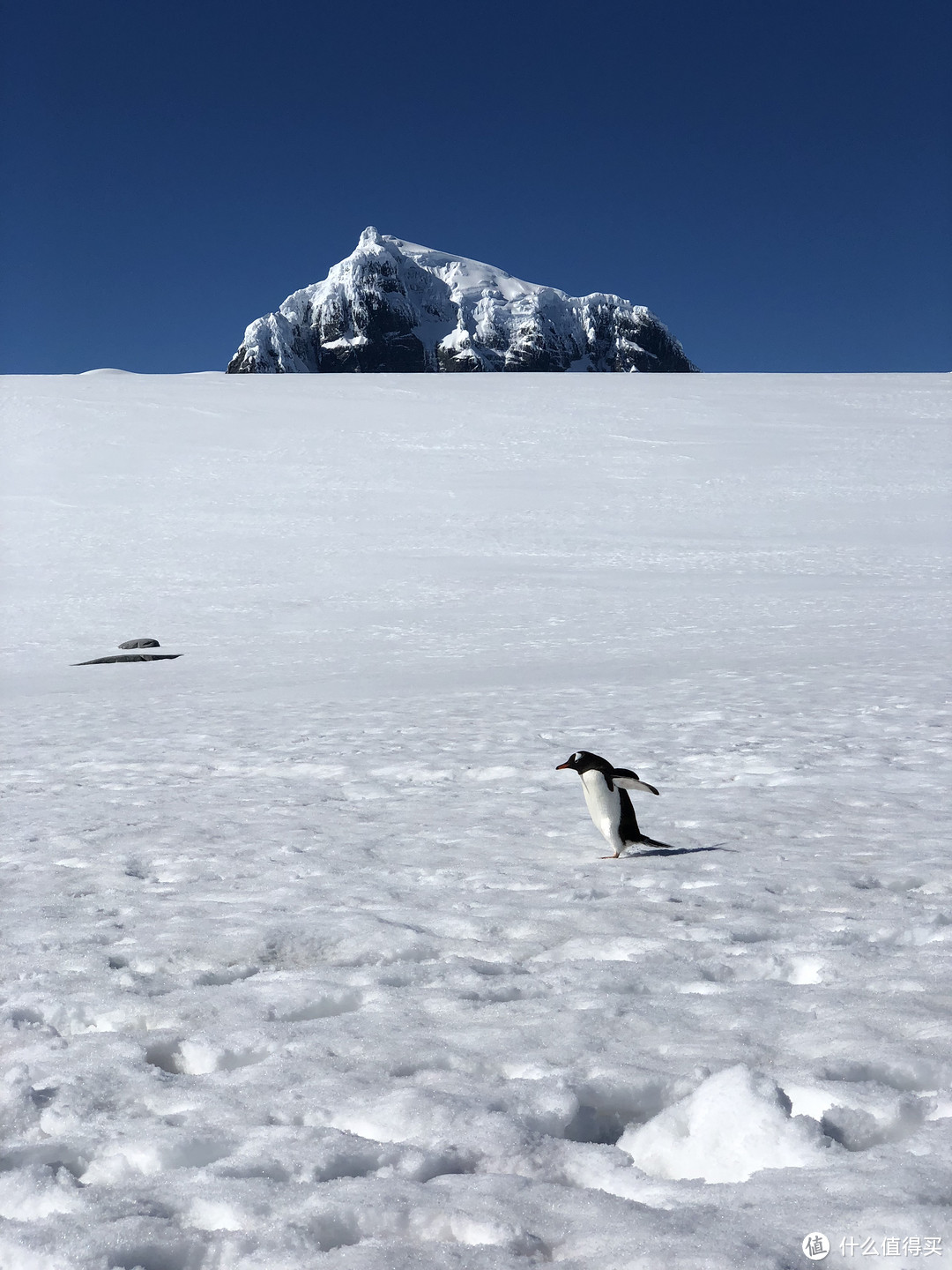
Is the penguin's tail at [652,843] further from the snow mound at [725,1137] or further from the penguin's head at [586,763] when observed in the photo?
the snow mound at [725,1137]

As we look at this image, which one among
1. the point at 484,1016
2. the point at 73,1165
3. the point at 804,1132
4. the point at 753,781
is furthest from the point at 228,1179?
the point at 753,781

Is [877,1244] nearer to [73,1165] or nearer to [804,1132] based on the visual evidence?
[804,1132]

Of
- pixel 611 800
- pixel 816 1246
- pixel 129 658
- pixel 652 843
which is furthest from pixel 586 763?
pixel 129 658

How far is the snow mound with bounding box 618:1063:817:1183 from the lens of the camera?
2.41 metres

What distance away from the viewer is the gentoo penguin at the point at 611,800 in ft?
16.6

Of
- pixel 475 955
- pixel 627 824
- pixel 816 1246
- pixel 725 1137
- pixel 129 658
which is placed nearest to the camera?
pixel 816 1246

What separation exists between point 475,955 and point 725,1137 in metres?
1.47

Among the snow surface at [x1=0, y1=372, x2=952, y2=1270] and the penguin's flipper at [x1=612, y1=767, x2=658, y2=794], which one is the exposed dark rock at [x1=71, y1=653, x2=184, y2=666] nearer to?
the snow surface at [x1=0, y1=372, x2=952, y2=1270]

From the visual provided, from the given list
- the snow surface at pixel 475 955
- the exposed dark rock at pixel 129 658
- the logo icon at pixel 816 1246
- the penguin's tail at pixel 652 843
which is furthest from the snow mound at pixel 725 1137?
the exposed dark rock at pixel 129 658

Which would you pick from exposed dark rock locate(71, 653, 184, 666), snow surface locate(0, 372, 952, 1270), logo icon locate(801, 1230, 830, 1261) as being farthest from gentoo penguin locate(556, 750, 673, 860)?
exposed dark rock locate(71, 653, 184, 666)

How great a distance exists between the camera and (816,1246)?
2029mm

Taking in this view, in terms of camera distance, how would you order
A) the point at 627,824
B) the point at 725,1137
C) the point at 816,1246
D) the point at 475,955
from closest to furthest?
1. the point at 816,1246
2. the point at 725,1137
3. the point at 475,955
4. the point at 627,824

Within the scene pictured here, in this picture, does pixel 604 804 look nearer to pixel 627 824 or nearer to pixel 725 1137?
pixel 627 824

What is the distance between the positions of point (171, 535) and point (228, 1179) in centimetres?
2309
